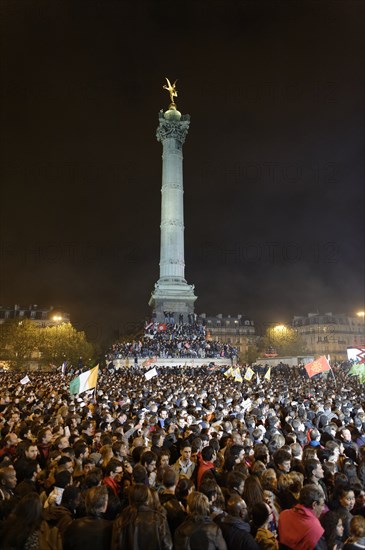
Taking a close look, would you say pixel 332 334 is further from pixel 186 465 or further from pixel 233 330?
pixel 186 465

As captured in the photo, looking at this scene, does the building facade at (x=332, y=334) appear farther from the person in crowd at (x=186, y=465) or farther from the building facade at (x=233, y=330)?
the person in crowd at (x=186, y=465)

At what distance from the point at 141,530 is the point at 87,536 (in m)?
0.58

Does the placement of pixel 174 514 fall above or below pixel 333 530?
above

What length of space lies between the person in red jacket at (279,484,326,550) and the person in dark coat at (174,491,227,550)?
88 cm

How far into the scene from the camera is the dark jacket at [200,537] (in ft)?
14.2

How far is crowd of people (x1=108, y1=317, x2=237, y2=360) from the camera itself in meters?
44.6

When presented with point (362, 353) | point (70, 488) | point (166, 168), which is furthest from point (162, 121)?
point (70, 488)

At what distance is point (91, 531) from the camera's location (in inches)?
178

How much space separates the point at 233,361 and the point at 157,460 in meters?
39.0

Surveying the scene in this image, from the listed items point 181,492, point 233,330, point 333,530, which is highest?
point 233,330

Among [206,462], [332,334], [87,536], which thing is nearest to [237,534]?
[87,536]

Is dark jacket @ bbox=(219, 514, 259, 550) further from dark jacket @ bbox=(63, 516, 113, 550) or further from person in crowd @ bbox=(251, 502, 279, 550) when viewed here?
dark jacket @ bbox=(63, 516, 113, 550)

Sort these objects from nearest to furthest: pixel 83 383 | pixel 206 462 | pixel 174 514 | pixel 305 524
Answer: pixel 305 524, pixel 174 514, pixel 206 462, pixel 83 383

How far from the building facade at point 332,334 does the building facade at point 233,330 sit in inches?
609
